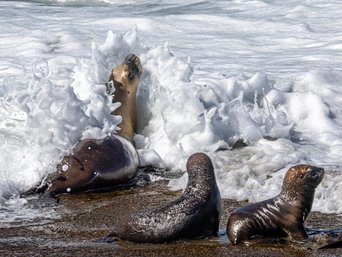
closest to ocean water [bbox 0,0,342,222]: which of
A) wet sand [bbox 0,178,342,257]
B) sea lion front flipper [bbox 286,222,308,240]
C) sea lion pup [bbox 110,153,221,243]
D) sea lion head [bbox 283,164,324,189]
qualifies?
wet sand [bbox 0,178,342,257]

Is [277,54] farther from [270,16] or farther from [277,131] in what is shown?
[277,131]

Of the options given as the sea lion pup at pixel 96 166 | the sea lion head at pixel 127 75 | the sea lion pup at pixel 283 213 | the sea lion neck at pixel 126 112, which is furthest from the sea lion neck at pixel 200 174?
the sea lion head at pixel 127 75

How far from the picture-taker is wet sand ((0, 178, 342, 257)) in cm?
619

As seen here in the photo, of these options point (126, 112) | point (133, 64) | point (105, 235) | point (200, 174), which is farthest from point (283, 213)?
point (133, 64)

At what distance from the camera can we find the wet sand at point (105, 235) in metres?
6.19

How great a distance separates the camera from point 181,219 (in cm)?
650

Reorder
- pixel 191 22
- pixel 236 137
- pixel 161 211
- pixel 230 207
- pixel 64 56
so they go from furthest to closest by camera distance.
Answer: pixel 191 22, pixel 64 56, pixel 236 137, pixel 230 207, pixel 161 211

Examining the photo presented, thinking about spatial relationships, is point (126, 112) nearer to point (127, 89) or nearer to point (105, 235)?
point (127, 89)

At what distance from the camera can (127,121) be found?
1009cm

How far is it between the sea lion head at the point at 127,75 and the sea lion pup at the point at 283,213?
3.77 m

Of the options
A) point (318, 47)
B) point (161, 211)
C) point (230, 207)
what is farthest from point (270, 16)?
point (161, 211)

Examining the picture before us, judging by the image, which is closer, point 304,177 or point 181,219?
point 181,219

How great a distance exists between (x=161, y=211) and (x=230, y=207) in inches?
51.7

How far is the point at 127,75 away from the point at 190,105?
0.74 metres
